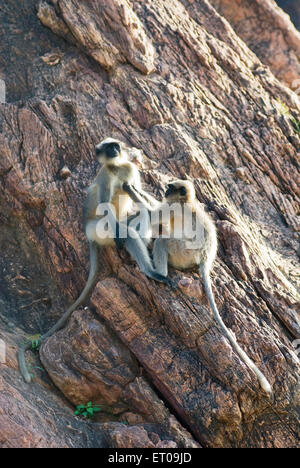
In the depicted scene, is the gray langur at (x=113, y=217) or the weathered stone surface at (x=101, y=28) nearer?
the gray langur at (x=113, y=217)

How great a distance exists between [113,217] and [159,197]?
88 cm

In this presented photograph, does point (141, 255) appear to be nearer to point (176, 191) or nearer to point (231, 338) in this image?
point (176, 191)

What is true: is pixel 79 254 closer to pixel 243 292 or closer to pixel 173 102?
pixel 243 292

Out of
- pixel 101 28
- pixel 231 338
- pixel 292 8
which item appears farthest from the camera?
pixel 292 8

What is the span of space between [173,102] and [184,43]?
4.80ft

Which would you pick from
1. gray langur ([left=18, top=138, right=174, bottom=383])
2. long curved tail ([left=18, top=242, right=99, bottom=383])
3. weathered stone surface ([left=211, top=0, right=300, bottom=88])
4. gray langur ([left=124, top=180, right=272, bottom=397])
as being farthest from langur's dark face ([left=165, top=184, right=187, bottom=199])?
weathered stone surface ([left=211, top=0, right=300, bottom=88])

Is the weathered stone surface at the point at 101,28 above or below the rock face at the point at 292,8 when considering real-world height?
below

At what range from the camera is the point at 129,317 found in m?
6.47

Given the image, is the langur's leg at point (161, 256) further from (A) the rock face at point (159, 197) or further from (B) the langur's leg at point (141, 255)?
(A) the rock face at point (159, 197)

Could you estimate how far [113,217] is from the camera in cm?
688

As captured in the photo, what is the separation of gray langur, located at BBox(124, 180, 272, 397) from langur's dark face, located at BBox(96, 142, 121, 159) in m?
0.76

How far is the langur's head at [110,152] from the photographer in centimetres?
707

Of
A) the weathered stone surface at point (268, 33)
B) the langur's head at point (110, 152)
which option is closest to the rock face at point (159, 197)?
the langur's head at point (110, 152)

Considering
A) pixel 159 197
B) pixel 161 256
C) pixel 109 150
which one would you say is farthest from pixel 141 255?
pixel 109 150
